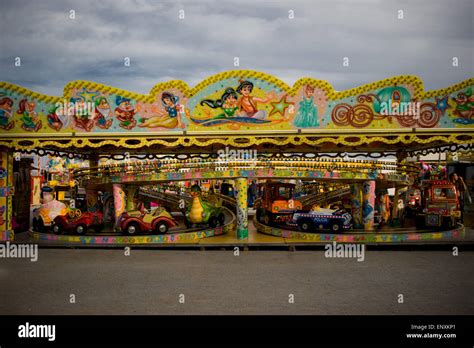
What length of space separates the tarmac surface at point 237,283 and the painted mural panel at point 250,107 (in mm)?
3891

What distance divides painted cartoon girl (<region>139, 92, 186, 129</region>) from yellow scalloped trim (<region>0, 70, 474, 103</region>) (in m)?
0.31

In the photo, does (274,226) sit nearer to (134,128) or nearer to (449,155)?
(134,128)

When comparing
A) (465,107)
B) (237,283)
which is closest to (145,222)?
(237,283)

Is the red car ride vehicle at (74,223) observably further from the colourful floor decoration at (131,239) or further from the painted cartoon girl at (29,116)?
the painted cartoon girl at (29,116)

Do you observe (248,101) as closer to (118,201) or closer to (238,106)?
(238,106)

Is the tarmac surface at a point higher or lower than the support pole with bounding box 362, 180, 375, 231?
lower

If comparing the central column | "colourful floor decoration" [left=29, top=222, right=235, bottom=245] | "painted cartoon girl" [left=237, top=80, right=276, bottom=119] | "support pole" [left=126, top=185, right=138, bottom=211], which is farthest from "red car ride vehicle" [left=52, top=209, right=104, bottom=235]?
"painted cartoon girl" [left=237, top=80, right=276, bottom=119]

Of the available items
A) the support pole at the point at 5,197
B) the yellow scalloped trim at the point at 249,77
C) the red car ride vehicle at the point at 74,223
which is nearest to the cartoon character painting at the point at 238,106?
the yellow scalloped trim at the point at 249,77

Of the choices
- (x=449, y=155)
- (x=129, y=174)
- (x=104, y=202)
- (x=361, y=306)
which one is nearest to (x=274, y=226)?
(x=129, y=174)

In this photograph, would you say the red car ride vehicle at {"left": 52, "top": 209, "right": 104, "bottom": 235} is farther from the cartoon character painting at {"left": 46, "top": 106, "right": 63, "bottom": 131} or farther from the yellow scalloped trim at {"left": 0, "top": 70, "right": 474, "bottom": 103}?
the yellow scalloped trim at {"left": 0, "top": 70, "right": 474, "bottom": 103}

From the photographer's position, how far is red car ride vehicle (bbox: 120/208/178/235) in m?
15.1

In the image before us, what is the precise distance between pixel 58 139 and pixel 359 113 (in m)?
9.24

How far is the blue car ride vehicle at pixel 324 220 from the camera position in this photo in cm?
1547

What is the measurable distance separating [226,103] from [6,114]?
677 cm
